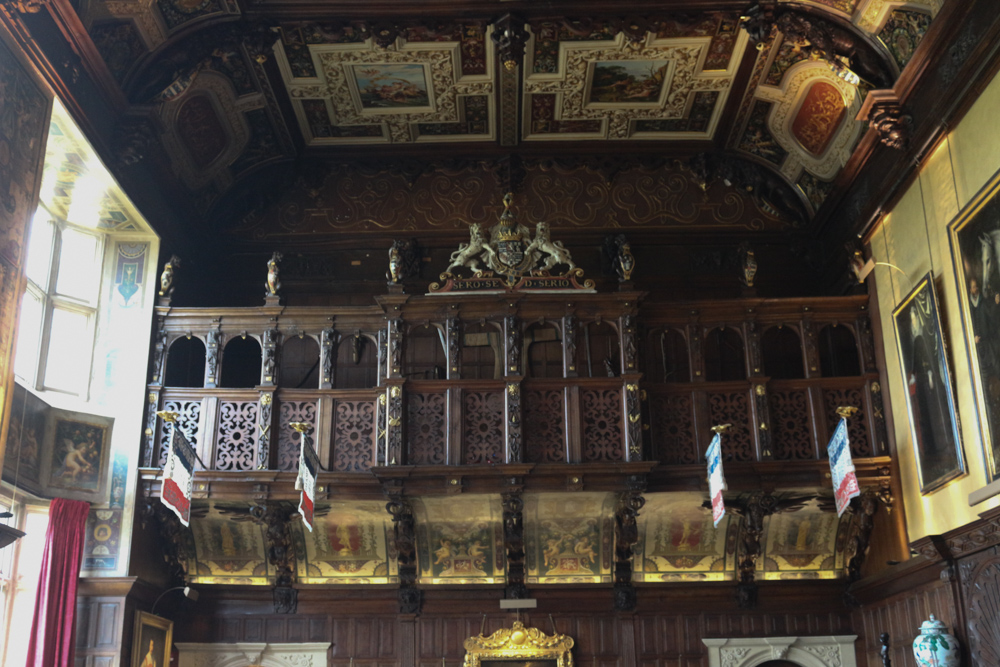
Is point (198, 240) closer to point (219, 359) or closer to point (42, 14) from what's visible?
point (219, 359)

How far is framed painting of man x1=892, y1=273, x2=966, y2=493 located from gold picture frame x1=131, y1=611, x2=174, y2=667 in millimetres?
9439

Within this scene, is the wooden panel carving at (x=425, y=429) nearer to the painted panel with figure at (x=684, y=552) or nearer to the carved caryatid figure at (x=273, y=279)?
the carved caryatid figure at (x=273, y=279)

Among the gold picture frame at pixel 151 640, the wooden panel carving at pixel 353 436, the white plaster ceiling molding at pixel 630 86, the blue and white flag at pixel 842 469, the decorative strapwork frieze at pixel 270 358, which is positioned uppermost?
the white plaster ceiling molding at pixel 630 86

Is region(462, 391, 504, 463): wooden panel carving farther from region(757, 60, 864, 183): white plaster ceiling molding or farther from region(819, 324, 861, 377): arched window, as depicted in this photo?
region(757, 60, 864, 183): white plaster ceiling molding

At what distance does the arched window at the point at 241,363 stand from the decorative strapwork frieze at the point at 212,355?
92cm

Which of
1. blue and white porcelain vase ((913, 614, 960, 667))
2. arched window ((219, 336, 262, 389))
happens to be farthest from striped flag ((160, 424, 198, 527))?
blue and white porcelain vase ((913, 614, 960, 667))

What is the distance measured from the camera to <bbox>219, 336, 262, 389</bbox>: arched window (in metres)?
14.6

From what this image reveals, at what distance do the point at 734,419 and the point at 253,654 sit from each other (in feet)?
23.4

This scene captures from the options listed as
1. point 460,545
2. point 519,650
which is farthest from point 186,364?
point 519,650

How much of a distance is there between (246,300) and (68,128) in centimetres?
479

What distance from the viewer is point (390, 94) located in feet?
48.0

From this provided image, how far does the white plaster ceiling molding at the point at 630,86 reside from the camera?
1365 cm

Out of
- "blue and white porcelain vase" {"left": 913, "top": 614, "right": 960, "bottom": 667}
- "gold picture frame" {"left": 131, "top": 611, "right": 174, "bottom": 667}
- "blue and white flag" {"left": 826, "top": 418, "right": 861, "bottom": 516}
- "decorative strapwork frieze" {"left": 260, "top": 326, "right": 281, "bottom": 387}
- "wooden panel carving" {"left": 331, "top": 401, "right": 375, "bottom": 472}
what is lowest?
"blue and white porcelain vase" {"left": 913, "top": 614, "right": 960, "bottom": 667}

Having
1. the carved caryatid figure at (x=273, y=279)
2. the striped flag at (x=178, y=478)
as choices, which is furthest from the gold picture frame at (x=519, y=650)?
the carved caryatid figure at (x=273, y=279)
